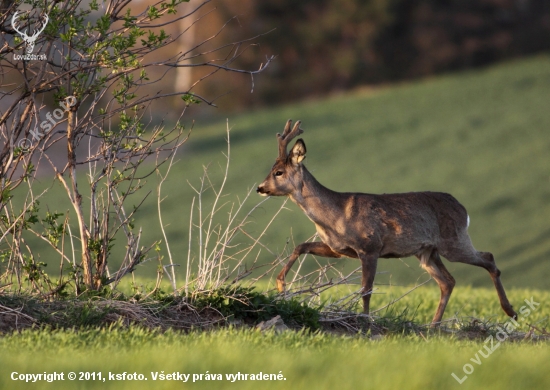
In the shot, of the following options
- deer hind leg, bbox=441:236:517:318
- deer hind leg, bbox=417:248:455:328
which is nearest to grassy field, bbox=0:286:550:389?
deer hind leg, bbox=441:236:517:318

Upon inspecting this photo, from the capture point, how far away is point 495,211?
103 ft

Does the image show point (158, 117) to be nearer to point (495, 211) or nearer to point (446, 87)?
point (446, 87)

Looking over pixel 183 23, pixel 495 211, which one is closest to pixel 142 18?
pixel 495 211

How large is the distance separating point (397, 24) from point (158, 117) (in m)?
16.8

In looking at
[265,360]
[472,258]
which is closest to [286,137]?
[472,258]

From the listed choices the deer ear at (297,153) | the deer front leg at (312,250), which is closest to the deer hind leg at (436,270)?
the deer front leg at (312,250)

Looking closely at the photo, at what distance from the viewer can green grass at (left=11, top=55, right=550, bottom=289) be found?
28.4 metres

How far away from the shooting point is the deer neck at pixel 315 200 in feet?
31.2

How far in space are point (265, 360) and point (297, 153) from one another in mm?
4128

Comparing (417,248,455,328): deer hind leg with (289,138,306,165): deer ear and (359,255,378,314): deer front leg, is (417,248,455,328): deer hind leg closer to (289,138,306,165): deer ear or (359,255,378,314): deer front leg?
(359,255,378,314): deer front leg

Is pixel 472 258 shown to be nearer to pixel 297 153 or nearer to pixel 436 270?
pixel 436 270

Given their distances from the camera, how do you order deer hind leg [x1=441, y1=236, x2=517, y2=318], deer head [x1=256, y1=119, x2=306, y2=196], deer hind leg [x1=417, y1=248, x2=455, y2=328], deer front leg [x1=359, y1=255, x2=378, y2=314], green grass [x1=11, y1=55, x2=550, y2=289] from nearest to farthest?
deer front leg [x1=359, y1=255, x2=378, y2=314] → deer head [x1=256, y1=119, x2=306, y2=196] → deer hind leg [x1=441, y1=236, x2=517, y2=318] → deer hind leg [x1=417, y1=248, x2=455, y2=328] → green grass [x1=11, y1=55, x2=550, y2=289]

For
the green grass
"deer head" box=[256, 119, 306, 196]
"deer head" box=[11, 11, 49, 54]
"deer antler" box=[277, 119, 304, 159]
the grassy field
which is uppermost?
"deer head" box=[11, 11, 49, 54]

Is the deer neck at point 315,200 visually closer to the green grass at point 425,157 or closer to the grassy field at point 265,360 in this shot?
the grassy field at point 265,360
